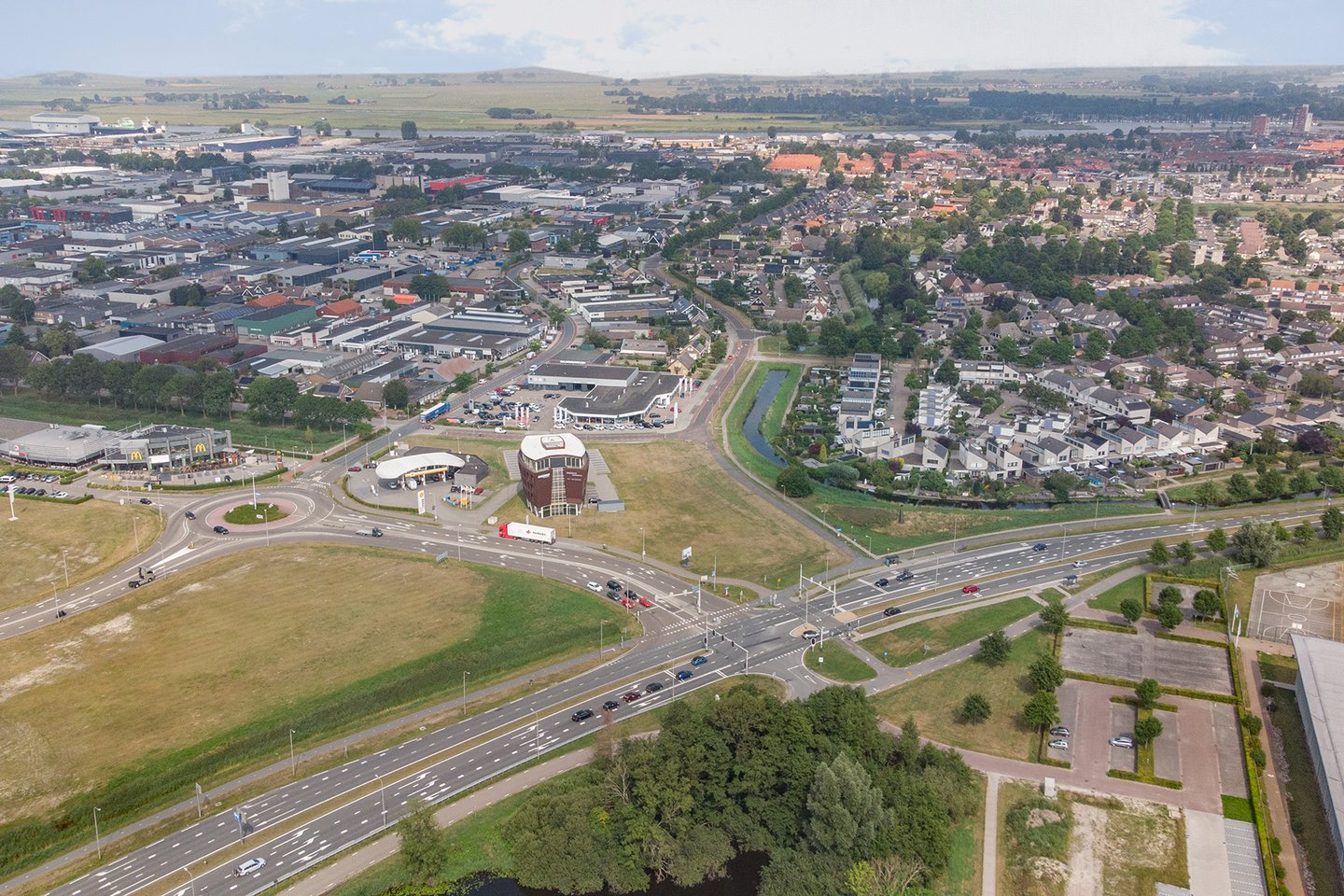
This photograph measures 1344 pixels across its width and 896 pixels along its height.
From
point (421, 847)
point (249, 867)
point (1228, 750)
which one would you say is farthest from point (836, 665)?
point (249, 867)

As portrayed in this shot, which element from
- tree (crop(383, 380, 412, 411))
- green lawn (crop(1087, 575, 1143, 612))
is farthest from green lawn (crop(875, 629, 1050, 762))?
tree (crop(383, 380, 412, 411))

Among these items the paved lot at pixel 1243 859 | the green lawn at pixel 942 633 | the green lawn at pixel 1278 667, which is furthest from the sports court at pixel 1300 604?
the paved lot at pixel 1243 859

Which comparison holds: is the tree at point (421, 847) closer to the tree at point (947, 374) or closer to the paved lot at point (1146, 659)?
the paved lot at point (1146, 659)

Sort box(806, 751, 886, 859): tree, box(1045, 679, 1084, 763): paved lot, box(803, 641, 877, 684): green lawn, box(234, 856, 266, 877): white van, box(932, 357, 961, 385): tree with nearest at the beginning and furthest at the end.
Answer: box(234, 856, 266, 877): white van
box(806, 751, 886, 859): tree
box(1045, 679, 1084, 763): paved lot
box(803, 641, 877, 684): green lawn
box(932, 357, 961, 385): tree

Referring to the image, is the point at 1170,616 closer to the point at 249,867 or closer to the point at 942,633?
the point at 942,633

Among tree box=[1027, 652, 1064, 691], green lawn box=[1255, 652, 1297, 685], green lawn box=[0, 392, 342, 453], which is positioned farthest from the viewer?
green lawn box=[0, 392, 342, 453]

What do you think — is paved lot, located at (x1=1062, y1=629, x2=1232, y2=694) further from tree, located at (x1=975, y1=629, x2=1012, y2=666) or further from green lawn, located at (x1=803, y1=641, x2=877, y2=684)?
green lawn, located at (x1=803, y1=641, x2=877, y2=684)
